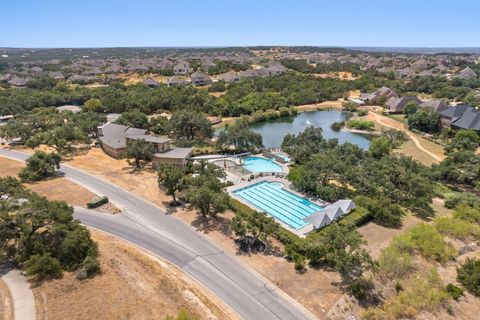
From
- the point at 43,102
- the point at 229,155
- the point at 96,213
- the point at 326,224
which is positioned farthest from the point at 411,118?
the point at 43,102

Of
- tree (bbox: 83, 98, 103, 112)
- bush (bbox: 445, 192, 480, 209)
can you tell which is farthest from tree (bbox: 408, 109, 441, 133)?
tree (bbox: 83, 98, 103, 112)

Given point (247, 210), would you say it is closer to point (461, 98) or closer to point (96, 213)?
point (96, 213)

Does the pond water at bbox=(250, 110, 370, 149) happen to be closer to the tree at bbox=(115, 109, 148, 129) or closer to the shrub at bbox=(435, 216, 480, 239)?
the tree at bbox=(115, 109, 148, 129)

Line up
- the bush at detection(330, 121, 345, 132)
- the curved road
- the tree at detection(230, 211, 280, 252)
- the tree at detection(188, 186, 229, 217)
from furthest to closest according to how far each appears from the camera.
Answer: the bush at detection(330, 121, 345, 132)
the tree at detection(188, 186, 229, 217)
the tree at detection(230, 211, 280, 252)
the curved road

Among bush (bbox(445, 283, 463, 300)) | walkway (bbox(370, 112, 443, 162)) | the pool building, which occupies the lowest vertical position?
walkway (bbox(370, 112, 443, 162))

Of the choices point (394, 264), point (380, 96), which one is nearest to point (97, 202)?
point (394, 264)

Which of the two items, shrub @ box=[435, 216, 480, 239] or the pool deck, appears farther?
the pool deck

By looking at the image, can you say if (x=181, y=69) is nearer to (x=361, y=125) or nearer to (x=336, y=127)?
(x=336, y=127)

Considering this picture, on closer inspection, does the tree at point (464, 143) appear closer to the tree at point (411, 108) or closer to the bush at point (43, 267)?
the tree at point (411, 108)
